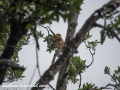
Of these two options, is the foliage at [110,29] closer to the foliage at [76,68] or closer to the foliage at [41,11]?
the foliage at [41,11]

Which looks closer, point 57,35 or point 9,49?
point 9,49

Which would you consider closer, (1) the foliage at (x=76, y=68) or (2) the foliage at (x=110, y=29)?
(2) the foliage at (x=110, y=29)

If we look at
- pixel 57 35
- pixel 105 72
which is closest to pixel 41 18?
pixel 57 35

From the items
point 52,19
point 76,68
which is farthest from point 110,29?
point 76,68

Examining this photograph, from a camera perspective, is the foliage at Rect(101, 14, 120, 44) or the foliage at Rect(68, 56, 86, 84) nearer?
the foliage at Rect(101, 14, 120, 44)

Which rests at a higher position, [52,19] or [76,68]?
[76,68]

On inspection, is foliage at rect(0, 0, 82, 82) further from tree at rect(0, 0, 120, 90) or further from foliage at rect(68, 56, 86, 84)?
foliage at rect(68, 56, 86, 84)

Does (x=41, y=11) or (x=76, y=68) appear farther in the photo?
(x=76, y=68)

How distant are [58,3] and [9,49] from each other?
1.08 meters

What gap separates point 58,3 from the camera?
2.10 meters

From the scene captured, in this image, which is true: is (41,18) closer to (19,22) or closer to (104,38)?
(19,22)

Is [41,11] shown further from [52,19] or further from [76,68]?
[76,68]

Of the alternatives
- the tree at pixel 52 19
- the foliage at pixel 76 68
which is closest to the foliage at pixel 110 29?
the tree at pixel 52 19

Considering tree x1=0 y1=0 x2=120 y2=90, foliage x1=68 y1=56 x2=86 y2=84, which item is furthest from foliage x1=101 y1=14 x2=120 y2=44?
foliage x1=68 y1=56 x2=86 y2=84
